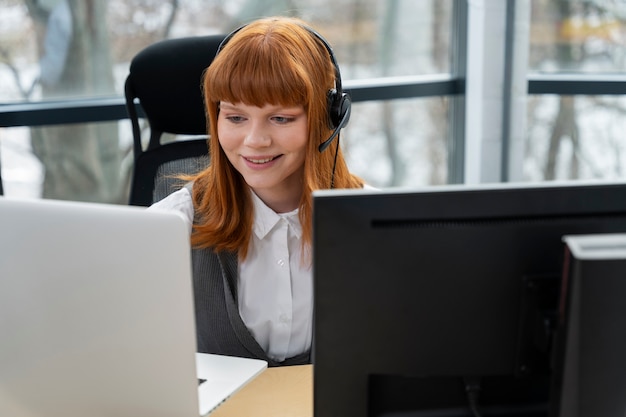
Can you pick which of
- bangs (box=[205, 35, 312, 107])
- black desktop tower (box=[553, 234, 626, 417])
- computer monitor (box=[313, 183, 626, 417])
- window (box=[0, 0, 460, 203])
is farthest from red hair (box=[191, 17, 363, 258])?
window (box=[0, 0, 460, 203])

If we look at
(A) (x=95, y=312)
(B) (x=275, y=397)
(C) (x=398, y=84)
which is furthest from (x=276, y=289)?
(C) (x=398, y=84)

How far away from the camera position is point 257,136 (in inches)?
55.6

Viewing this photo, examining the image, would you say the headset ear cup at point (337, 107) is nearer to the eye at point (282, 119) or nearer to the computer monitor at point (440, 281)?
the eye at point (282, 119)

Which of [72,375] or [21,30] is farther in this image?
[21,30]

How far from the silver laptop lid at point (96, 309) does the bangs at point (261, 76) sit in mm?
565

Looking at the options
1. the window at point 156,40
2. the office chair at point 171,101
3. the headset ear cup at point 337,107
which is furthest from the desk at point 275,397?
the window at point 156,40

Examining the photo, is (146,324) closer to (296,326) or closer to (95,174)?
(296,326)

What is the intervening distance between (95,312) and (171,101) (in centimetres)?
104

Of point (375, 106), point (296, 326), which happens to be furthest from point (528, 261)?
point (375, 106)

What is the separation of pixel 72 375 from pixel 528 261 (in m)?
0.56

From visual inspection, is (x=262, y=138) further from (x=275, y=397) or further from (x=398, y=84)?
(x=398, y=84)

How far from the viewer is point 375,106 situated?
11.4ft

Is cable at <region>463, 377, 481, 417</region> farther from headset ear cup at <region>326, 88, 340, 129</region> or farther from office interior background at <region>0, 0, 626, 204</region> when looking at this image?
office interior background at <region>0, 0, 626, 204</region>

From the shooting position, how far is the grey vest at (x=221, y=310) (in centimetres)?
138
